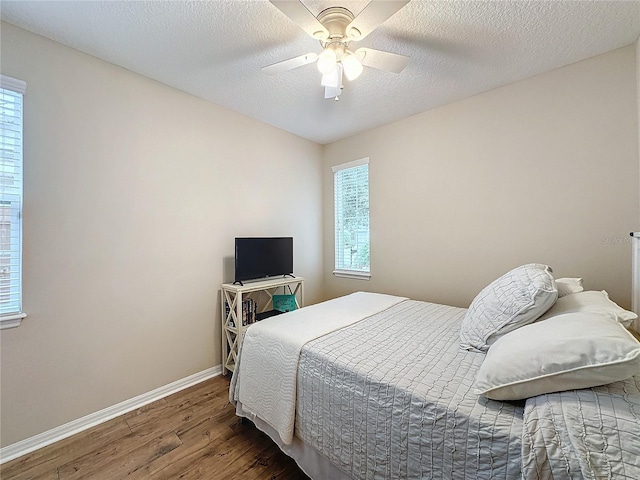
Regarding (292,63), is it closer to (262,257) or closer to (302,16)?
(302,16)

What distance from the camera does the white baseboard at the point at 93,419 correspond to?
1.65 metres

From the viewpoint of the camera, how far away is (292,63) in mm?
1720

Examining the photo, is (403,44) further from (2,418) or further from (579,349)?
(2,418)

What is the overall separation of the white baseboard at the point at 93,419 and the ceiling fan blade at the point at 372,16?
299 centimetres

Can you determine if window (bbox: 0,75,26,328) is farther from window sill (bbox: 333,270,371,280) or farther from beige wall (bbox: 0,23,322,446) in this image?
window sill (bbox: 333,270,371,280)

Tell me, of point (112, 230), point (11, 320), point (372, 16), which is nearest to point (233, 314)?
point (112, 230)

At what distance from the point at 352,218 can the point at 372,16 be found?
8.08 feet

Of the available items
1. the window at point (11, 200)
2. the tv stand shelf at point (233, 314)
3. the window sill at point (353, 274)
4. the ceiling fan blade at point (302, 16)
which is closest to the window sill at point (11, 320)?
the window at point (11, 200)

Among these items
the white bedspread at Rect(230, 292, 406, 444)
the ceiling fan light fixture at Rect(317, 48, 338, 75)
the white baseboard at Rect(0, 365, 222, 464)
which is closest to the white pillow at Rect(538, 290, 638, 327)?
the white bedspread at Rect(230, 292, 406, 444)

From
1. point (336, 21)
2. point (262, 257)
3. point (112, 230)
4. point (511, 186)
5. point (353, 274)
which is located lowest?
point (353, 274)

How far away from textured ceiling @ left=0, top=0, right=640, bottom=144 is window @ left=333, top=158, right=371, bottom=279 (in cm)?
115

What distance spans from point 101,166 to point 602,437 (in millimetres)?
2948

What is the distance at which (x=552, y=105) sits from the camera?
2.18 m

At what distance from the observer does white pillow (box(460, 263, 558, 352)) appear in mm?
1279
